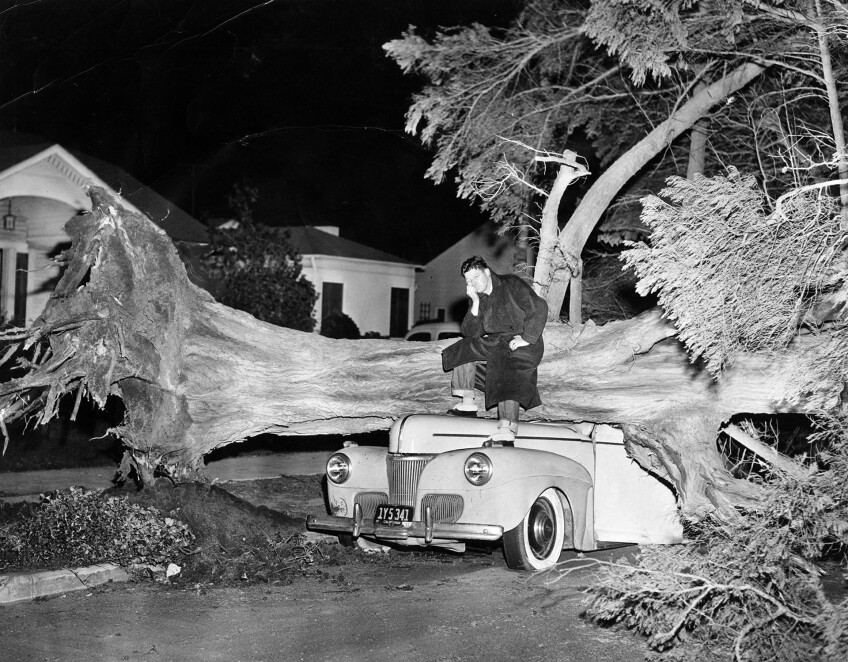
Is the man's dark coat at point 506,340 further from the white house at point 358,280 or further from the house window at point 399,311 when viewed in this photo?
the house window at point 399,311

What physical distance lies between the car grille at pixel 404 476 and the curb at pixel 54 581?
2229mm

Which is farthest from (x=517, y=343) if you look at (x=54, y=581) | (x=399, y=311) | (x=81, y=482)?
(x=399, y=311)

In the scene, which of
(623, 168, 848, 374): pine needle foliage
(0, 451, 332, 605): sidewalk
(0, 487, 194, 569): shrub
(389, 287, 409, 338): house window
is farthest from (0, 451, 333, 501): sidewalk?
(389, 287, 409, 338): house window

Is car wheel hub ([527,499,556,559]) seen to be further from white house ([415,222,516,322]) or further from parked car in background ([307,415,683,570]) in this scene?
white house ([415,222,516,322])

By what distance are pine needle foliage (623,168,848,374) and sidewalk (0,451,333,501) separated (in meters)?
6.50

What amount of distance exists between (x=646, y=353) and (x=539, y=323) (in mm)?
1143

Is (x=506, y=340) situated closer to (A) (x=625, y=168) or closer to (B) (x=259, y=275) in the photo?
(A) (x=625, y=168)

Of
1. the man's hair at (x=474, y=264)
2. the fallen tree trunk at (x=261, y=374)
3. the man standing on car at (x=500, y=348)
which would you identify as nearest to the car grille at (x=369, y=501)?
the man standing on car at (x=500, y=348)

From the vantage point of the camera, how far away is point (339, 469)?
7.75 metres

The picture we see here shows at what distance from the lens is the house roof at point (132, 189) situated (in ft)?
59.9

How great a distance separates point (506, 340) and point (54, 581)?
4077 millimetres

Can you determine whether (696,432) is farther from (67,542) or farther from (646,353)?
(67,542)

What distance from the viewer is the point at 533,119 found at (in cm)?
1324

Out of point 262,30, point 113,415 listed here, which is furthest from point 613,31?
point 113,415
